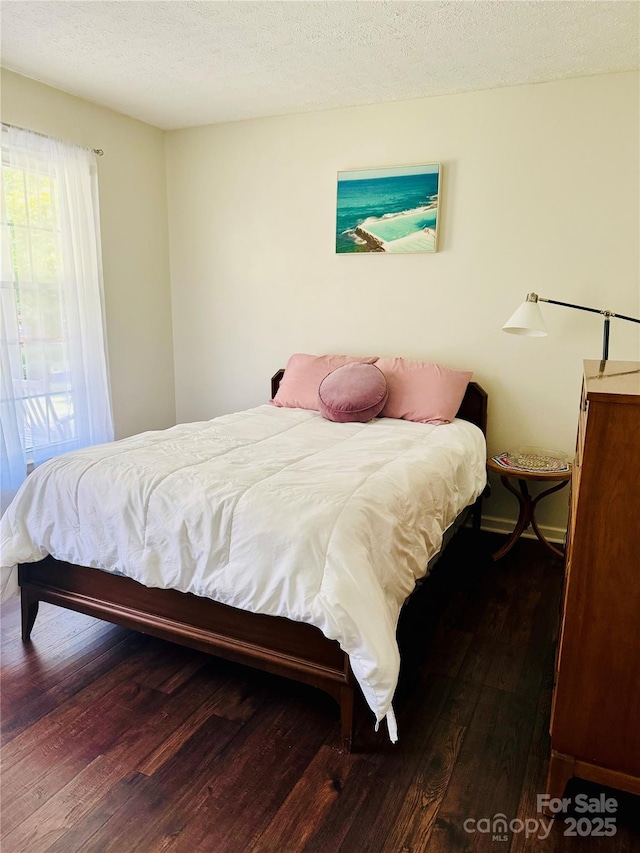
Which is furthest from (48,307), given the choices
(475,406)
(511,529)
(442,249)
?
(511,529)

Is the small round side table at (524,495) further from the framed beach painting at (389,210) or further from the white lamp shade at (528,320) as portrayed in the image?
the framed beach painting at (389,210)

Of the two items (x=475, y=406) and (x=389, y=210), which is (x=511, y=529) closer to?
(x=475, y=406)

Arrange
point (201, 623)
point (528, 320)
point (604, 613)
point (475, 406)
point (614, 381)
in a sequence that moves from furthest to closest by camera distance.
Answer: point (475, 406), point (528, 320), point (201, 623), point (614, 381), point (604, 613)

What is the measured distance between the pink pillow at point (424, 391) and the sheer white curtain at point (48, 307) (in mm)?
1791

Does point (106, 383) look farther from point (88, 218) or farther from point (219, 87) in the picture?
point (219, 87)

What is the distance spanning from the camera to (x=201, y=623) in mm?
1930

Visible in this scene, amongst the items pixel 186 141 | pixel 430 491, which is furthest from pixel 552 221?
pixel 186 141

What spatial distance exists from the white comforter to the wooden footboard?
0.09 meters

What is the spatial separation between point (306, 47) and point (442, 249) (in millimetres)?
1284

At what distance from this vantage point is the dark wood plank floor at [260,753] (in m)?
1.43

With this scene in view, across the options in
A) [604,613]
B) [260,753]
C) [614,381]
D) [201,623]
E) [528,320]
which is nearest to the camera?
[604,613]

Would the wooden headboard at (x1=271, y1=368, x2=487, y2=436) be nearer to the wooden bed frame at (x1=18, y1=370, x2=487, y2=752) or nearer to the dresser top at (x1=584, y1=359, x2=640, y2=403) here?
the dresser top at (x1=584, y1=359, x2=640, y2=403)

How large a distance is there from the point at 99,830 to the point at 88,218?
3.07 metres

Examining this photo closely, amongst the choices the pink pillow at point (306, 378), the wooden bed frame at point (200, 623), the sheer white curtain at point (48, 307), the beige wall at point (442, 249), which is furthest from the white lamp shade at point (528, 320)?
the sheer white curtain at point (48, 307)
